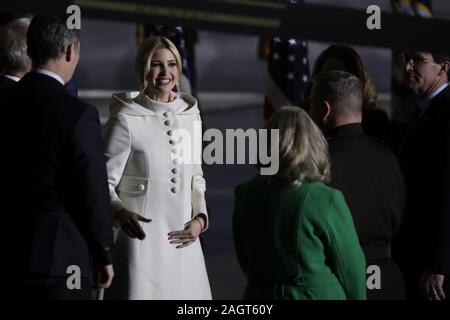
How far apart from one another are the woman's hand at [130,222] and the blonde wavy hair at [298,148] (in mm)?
989

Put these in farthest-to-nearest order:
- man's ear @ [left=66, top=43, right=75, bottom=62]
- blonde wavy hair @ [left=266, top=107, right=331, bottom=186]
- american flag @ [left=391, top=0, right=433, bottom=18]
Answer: american flag @ [left=391, top=0, right=433, bottom=18]
man's ear @ [left=66, top=43, right=75, bottom=62]
blonde wavy hair @ [left=266, top=107, right=331, bottom=186]

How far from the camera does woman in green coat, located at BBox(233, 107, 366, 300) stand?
117 inches

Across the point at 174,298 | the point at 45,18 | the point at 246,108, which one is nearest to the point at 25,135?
the point at 45,18

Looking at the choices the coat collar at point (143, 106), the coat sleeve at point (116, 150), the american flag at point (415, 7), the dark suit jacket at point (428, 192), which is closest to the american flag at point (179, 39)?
the american flag at point (415, 7)

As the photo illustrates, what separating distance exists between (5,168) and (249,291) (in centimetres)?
85

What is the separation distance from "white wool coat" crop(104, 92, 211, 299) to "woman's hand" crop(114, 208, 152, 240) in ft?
0.22

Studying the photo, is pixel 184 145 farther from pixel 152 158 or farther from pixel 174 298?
pixel 174 298

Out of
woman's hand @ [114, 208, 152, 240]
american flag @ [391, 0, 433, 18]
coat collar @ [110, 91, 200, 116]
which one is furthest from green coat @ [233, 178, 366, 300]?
american flag @ [391, 0, 433, 18]

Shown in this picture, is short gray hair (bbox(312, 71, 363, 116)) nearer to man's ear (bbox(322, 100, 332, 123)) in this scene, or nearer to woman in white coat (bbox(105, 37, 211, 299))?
man's ear (bbox(322, 100, 332, 123))

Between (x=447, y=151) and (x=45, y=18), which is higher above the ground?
(x=45, y=18)

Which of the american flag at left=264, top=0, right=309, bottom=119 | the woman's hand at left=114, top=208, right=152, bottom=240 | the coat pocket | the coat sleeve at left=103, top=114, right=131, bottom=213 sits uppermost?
the american flag at left=264, top=0, right=309, bottom=119

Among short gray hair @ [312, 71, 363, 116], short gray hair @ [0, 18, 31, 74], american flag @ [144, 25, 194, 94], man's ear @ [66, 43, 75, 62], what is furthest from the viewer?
american flag @ [144, 25, 194, 94]

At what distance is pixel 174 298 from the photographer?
13.3 ft

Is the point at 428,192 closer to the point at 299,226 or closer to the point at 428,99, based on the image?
the point at 428,99
